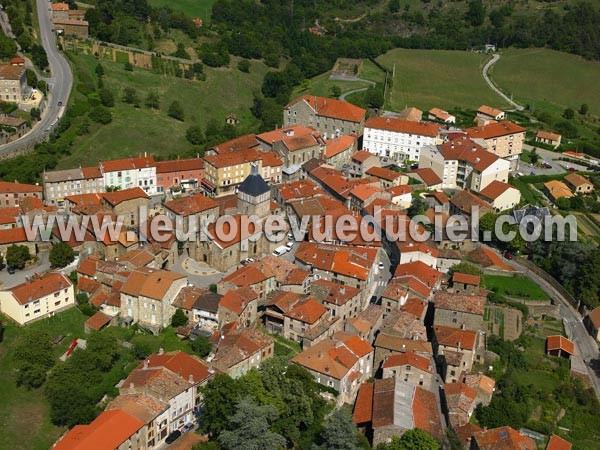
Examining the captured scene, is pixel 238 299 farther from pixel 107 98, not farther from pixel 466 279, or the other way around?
pixel 107 98

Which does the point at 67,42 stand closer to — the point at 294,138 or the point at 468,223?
the point at 294,138

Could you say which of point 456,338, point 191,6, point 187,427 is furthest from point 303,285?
point 191,6

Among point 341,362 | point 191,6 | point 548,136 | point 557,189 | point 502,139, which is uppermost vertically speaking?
point 191,6

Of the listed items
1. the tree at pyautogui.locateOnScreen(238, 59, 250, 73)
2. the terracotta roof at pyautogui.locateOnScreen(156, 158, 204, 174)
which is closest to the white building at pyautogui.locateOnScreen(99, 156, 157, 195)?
the terracotta roof at pyautogui.locateOnScreen(156, 158, 204, 174)

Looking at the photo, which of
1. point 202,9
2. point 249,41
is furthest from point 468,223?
point 202,9

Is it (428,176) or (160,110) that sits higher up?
(160,110)
